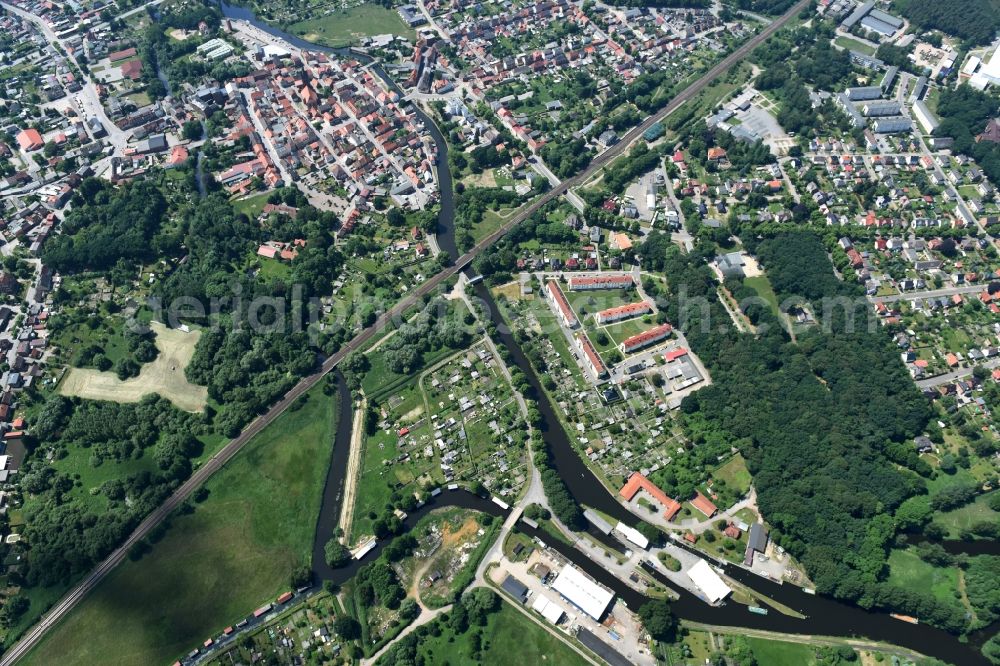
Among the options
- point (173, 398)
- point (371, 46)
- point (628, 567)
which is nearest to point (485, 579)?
point (628, 567)

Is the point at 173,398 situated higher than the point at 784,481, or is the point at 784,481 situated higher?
the point at 784,481

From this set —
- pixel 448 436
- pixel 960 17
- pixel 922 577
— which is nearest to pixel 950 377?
pixel 922 577

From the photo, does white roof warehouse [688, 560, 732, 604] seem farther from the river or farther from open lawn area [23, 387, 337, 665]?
open lawn area [23, 387, 337, 665]

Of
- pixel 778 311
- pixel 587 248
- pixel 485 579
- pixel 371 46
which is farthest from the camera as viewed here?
pixel 371 46

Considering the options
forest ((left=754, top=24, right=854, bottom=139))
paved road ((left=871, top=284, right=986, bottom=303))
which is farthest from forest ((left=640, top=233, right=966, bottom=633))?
forest ((left=754, top=24, right=854, bottom=139))

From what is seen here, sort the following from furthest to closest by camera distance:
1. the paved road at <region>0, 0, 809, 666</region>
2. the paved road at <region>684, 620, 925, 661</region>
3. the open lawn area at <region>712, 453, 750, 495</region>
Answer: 1. the open lawn area at <region>712, 453, 750, 495</region>
2. the paved road at <region>0, 0, 809, 666</region>
3. the paved road at <region>684, 620, 925, 661</region>

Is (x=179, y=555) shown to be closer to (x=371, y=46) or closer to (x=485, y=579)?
(x=485, y=579)

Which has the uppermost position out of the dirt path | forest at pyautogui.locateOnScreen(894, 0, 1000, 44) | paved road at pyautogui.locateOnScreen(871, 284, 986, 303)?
forest at pyautogui.locateOnScreen(894, 0, 1000, 44)

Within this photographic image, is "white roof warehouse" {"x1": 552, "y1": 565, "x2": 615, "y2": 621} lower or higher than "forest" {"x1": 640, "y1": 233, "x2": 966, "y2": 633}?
lower
